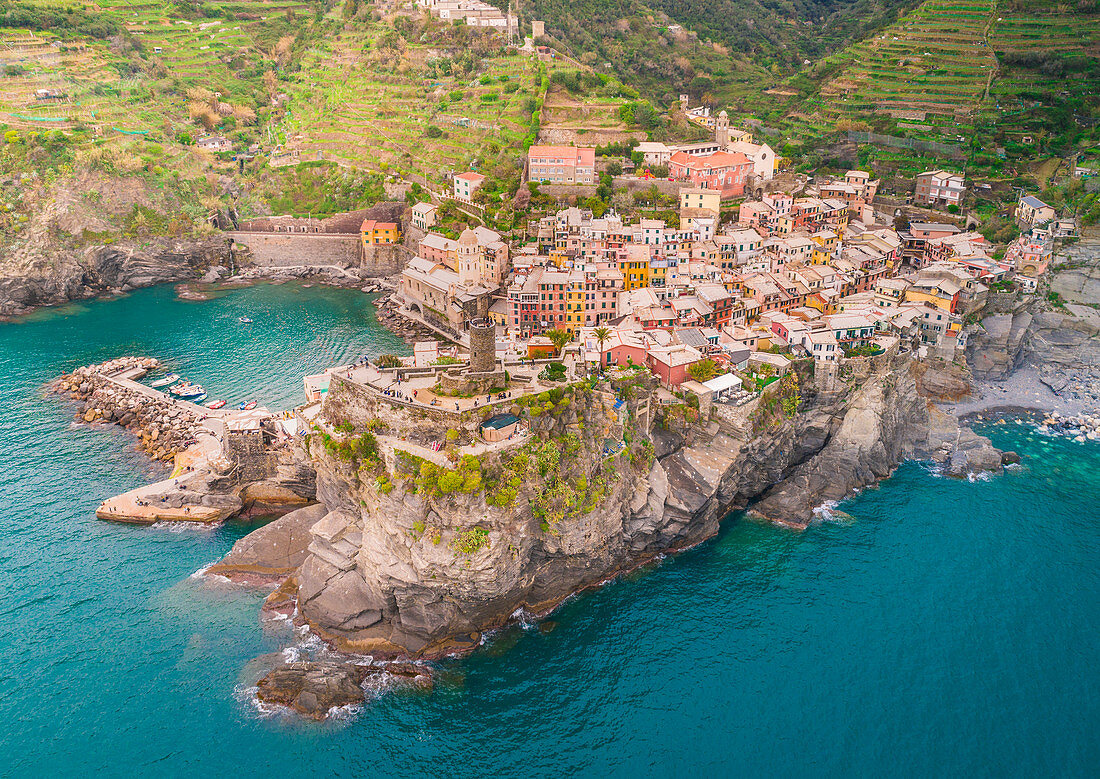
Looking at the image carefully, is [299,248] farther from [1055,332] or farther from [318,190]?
[1055,332]

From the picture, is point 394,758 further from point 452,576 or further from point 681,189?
point 681,189

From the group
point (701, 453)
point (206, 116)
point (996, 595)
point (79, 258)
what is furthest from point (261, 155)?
point (996, 595)

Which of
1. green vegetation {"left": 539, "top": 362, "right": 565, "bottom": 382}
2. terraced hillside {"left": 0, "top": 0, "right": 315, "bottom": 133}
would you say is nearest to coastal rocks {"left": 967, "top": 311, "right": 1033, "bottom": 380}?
green vegetation {"left": 539, "top": 362, "right": 565, "bottom": 382}

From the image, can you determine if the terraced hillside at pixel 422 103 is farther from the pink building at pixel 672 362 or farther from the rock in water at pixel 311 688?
the rock in water at pixel 311 688

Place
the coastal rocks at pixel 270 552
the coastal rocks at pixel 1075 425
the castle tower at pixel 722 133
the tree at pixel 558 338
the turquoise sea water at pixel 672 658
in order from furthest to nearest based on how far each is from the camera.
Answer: the castle tower at pixel 722 133, the coastal rocks at pixel 1075 425, the tree at pixel 558 338, the coastal rocks at pixel 270 552, the turquoise sea water at pixel 672 658

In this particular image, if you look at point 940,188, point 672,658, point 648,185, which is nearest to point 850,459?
point 672,658

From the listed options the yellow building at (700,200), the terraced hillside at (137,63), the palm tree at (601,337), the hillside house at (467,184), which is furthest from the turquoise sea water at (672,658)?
the terraced hillside at (137,63)

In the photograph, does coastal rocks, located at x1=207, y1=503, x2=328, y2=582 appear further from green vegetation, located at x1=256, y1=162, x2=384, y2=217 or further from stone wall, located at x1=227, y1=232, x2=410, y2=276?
green vegetation, located at x1=256, y1=162, x2=384, y2=217
